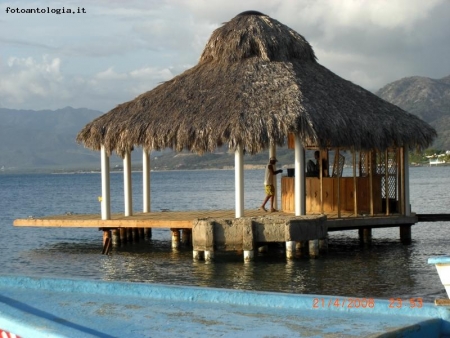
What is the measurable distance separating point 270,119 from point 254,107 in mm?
723

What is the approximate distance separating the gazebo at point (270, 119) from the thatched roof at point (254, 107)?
25mm

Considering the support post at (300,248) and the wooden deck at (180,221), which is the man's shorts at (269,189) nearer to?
the wooden deck at (180,221)

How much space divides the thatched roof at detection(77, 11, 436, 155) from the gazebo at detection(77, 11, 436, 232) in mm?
A: 25

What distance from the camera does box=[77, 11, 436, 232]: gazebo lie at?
1733 centimetres

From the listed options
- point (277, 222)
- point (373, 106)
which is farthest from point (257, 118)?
point (373, 106)

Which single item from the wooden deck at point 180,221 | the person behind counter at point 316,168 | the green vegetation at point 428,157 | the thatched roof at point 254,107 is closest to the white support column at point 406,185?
the wooden deck at point 180,221

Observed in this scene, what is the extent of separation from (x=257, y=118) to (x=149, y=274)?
13.1 feet

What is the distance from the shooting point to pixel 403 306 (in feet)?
21.5

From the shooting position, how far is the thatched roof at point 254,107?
678 inches

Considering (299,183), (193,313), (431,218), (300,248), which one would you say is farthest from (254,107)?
(193,313)

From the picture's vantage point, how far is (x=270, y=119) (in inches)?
671

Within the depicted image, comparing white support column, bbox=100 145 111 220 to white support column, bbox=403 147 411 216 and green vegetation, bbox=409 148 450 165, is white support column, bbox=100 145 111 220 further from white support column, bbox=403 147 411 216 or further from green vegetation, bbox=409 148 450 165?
green vegetation, bbox=409 148 450 165

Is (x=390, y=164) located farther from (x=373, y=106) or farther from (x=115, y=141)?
(x=115, y=141)

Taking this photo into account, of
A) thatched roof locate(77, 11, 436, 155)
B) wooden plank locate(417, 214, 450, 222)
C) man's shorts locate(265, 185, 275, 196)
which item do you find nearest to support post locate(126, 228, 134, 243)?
thatched roof locate(77, 11, 436, 155)
